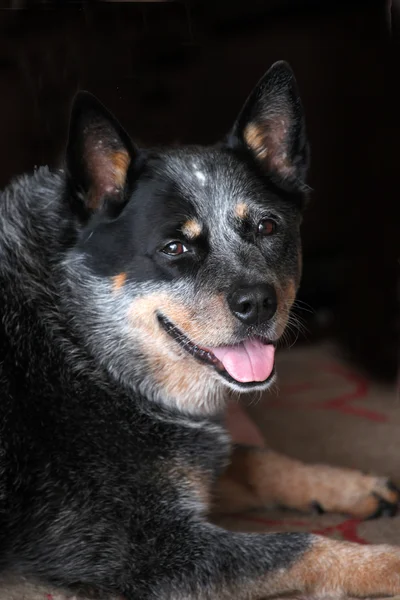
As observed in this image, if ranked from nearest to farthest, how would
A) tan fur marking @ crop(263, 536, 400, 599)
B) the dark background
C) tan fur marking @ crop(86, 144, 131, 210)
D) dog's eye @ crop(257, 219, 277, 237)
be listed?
1. tan fur marking @ crop(263, 536, 400, 599)
2. tan fur marking @ crop(86, 144, 131, 210)
3. dog's eye @ crop(257, 219, 277, 237)
4. the dark background

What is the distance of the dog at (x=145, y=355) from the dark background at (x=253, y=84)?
56 cm

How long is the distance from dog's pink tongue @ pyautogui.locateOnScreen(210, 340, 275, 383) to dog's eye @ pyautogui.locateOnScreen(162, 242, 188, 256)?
0.74 ft

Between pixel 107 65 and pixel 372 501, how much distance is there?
4.96 ft

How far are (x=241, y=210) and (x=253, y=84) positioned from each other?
1.11m

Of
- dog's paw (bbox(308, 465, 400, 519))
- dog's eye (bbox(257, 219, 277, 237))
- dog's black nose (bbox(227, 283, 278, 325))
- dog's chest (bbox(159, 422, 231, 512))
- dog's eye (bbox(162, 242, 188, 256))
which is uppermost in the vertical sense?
dog's eye (bbox(162, 242, 188, 256))

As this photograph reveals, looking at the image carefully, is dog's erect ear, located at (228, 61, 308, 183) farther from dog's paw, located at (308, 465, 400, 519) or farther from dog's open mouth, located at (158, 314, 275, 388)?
dog's paw, located at (308, 465, 400, 519)

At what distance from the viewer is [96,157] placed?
1636mm

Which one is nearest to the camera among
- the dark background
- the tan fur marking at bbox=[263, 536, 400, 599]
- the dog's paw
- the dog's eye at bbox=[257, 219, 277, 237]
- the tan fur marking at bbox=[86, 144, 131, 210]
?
the tan fur marking at bbox=[263, 536, 400, 599]

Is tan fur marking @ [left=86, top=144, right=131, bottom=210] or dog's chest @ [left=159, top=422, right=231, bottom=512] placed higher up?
tan fur marking @ [left=86, top=144, right=131, bottom=210]

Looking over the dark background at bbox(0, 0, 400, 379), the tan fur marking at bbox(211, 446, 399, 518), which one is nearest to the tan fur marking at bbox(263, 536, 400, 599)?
the tan fur marking at bbox(211, 446, 399, 518)

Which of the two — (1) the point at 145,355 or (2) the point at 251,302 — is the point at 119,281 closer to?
(1) the point at 145,355

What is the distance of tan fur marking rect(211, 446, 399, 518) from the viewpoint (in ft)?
6.25

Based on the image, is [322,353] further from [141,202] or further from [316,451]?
[141,202]

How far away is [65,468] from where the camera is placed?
160cm
